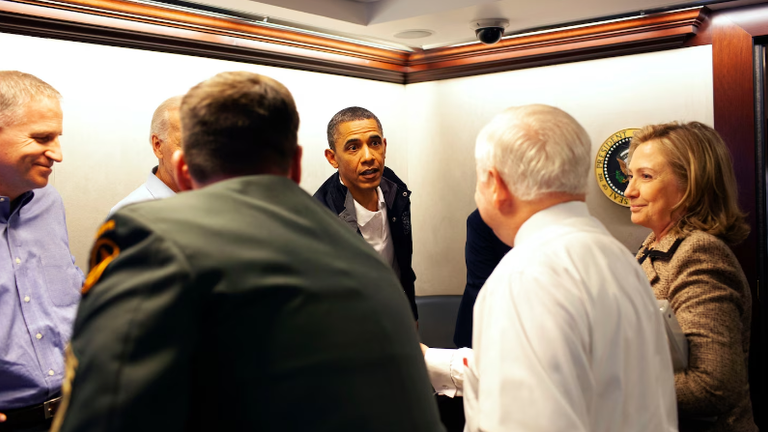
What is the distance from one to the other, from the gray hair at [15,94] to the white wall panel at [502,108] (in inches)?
128

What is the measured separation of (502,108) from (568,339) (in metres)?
3.61

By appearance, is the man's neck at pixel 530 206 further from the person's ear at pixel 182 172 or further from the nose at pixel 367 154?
the nose at pixel 367 154

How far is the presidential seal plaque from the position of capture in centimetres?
424

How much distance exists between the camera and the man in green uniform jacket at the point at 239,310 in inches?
32.8

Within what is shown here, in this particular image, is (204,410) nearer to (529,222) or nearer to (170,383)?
(170,383)

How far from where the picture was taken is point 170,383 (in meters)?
0.84

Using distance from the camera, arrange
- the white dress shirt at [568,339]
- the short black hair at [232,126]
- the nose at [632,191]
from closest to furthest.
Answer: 1. the short black hair at [232,126]
2. the white dress shirt at [568,339]
3. the nose at [632,191]

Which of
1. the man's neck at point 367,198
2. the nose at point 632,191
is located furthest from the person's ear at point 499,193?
the man's neck at point 367,198

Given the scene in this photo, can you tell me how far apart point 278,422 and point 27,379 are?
1560 millimetres

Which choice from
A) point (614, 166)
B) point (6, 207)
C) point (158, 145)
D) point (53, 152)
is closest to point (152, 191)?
point (158, 145)

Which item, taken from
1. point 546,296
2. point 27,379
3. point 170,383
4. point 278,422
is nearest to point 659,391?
point 546,296

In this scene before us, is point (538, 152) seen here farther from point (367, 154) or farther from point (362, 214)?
point (362, 214)

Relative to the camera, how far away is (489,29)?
4.04 meters

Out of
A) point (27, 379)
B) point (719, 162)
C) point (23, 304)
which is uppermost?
point (719, 162)
